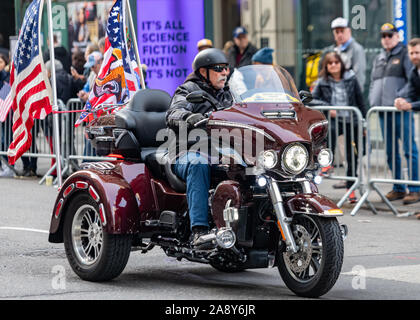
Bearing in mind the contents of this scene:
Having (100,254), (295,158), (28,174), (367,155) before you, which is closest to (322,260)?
(295,158)

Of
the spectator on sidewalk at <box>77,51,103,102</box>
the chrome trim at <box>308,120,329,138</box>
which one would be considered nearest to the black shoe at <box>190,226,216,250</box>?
the chrome trim at <box>308,120,329,138</box>

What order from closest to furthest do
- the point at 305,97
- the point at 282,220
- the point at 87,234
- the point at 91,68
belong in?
1. the point at 282,220
2. the point at 305,97
3. the point at 87,234
4. the point at 91,68

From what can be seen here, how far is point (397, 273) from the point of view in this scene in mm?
8289

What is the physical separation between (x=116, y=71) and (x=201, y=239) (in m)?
4.30

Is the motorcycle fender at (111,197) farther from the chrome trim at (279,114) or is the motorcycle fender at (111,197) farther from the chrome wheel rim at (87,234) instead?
the chrome trim at (279,114)

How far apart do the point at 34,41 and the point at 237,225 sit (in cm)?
412

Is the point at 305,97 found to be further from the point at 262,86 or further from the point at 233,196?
the point at 233,196

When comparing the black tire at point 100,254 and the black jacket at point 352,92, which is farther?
the black jacket at point 352,92

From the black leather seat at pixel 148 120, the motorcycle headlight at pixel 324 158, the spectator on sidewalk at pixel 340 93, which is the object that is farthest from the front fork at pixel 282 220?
the spectator on sidewalk at pixel 340 93

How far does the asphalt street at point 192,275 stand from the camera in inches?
292

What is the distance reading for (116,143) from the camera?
27.0ft

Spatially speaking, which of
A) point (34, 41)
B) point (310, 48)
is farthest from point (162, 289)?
point (310, 48)

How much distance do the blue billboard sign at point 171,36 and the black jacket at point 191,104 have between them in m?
5.74

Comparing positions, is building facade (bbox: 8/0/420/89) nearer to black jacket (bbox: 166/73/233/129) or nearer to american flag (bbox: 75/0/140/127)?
american flag (bbox: 75/0/140/127)
